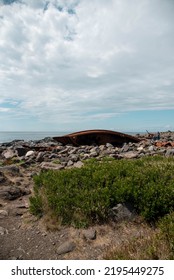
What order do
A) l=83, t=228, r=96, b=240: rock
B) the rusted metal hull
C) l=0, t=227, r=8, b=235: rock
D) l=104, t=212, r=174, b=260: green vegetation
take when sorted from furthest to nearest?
1. the rusted metal hull
2. l=0, t=227, r=8, b=235: rock
3. l=83, t=228, r=96, b=240: rock
4. l=104, t=212, r=174, b=260: green vegetation

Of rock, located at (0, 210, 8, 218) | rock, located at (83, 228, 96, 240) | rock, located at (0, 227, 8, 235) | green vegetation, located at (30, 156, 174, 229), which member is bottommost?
rock, located at (0, 227, 8, 235)

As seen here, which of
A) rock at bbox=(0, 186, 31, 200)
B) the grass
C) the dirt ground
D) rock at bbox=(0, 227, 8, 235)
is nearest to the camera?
the dirt ground

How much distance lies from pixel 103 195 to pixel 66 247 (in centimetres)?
156

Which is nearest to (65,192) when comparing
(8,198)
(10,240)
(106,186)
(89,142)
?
(106,186)

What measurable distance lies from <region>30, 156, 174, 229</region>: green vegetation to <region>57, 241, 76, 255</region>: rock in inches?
28.3

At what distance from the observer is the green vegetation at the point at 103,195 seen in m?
6.35

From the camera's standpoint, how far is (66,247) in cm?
559

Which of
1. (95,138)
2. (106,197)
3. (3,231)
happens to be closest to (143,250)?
(106,197)

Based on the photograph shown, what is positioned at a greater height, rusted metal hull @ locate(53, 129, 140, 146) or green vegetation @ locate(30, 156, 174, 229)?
rusted metal hull @ locate(53, 129, 140, 146)

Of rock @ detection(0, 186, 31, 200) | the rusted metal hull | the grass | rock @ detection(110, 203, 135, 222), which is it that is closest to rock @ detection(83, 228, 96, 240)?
the grass

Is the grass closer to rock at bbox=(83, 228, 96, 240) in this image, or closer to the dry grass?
the dry grass

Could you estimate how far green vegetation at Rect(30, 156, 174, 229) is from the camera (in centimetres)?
635
